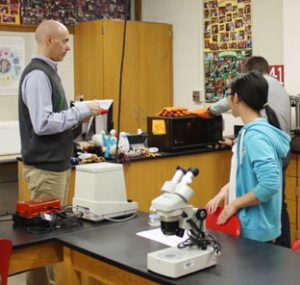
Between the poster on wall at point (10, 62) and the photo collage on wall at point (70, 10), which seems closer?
the poster on wall at point (10, 62)

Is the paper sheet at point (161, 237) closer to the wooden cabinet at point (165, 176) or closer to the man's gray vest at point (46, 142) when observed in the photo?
the man's gray vest at point (46, 142)

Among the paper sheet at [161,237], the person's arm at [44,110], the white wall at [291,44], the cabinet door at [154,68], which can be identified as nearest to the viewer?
the paper sheet at [161,237]

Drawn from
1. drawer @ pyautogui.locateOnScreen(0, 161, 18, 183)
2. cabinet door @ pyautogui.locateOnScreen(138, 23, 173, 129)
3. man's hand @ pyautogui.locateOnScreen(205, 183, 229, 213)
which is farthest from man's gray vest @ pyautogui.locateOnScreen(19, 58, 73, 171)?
cabinet door @ pyautogui.locateOnScreen(138, 23, 173, 129)

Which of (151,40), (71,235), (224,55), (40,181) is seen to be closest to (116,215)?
(71,235)

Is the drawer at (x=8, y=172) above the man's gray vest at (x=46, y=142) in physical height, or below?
below

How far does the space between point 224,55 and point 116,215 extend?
11.9 feet

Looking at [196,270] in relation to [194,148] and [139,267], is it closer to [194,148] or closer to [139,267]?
[139,267]

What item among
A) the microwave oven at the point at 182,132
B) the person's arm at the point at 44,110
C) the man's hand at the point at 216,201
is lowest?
the man's hand at the point at 216,201

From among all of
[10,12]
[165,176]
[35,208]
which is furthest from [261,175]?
[10,12]

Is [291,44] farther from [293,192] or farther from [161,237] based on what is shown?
[161,237]

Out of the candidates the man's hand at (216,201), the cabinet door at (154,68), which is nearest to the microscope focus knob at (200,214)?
the man's hand at (216,201)

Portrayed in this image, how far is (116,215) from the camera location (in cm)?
255

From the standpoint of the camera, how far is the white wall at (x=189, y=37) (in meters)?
5.38

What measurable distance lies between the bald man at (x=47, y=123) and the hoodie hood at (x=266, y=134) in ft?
3.21
